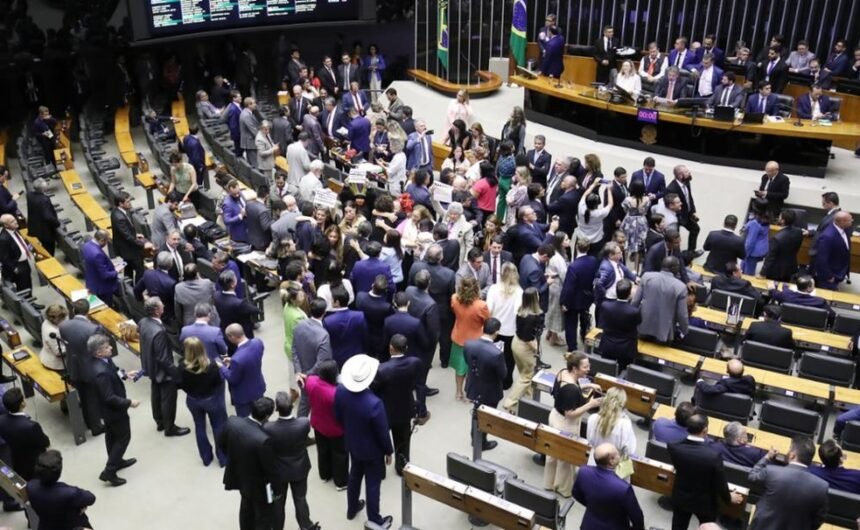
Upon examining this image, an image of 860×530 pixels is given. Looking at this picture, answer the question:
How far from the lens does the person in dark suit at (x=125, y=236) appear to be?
9977 mm

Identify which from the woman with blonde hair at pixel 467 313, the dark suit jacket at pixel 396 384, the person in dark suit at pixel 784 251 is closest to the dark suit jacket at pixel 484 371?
the woman with blonde hair at pixel 467 313

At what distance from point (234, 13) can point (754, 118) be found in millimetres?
10503

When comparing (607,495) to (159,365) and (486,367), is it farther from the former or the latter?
(159,365)

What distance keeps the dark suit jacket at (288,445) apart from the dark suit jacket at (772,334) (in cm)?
477

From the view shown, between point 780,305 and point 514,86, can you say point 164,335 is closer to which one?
point 780,305

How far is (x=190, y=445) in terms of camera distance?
7.93 metres

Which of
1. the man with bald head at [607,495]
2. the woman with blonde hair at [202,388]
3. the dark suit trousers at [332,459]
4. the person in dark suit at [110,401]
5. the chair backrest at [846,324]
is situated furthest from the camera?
the chair backrest at [846,324]

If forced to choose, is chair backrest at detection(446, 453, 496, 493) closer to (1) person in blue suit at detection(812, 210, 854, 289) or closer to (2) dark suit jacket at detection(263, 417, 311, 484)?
(2) dark suit jacket at detection(263, 417, 311, 484)

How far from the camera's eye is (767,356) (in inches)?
325

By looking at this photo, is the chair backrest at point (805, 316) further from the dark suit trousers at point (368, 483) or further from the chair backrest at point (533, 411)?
the dark suit trousers at point (368, 483)

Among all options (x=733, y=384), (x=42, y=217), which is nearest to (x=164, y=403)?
(x=42, y=217)

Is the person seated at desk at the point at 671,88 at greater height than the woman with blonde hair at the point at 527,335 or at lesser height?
greater

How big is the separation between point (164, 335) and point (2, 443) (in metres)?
1.50

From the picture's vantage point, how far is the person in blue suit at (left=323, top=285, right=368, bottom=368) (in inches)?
300
